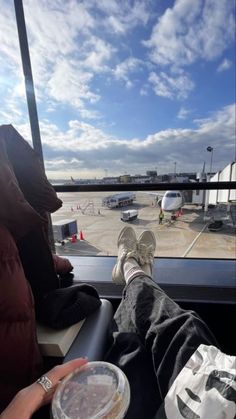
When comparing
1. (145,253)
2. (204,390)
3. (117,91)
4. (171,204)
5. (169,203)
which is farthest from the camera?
(169,203)

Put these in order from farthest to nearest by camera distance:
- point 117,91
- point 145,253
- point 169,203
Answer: point 169,203 → point 117,91 → point 145,253

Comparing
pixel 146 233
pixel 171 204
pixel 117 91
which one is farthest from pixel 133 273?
pixel 171 204

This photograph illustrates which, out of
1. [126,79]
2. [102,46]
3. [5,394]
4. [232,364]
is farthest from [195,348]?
[126,79]

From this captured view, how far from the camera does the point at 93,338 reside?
0.63 meters

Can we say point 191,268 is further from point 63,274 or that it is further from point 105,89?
point 105,89

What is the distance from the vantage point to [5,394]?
471 mm

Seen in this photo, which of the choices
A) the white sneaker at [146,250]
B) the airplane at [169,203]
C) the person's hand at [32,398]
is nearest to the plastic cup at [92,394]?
the person's hand at [32,398]

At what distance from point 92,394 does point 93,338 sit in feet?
0.67

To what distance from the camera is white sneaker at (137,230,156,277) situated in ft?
4.44

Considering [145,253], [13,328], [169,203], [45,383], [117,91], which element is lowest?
[169,203]

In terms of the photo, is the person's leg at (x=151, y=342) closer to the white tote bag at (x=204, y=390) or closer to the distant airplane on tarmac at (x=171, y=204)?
the white tote bag at (x=204, y=390)

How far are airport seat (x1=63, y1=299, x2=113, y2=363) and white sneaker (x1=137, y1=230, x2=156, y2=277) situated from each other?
563mm

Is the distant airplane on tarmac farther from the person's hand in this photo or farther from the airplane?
the person's hand

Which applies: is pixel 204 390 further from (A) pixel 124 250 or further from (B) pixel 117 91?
(B) pixel 117 91
